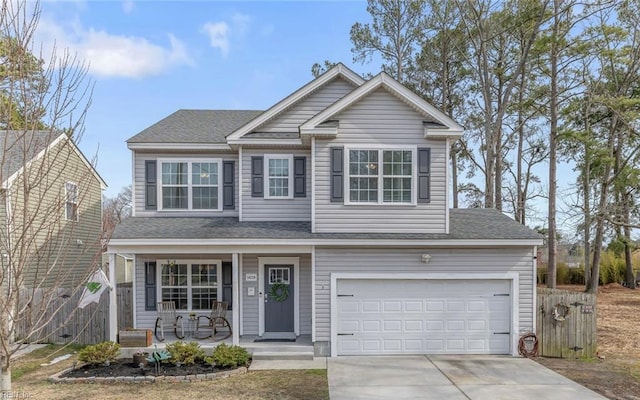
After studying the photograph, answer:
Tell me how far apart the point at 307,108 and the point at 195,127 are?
3.68 m

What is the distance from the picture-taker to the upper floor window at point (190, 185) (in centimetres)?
1267

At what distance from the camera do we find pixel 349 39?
932 inches

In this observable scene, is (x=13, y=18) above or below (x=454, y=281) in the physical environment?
above

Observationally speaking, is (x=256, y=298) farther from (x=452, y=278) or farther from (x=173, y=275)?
(x=452, y=278)

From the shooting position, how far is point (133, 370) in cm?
931

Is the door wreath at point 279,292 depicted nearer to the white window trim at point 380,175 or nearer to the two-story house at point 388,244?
the two-story house at point 388,244

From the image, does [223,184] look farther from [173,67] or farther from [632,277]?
[632,277]

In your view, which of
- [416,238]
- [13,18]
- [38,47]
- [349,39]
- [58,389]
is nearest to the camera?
[13,18]

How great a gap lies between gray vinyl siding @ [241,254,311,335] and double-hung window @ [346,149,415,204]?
253cm

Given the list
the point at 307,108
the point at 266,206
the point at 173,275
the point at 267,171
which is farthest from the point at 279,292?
the point at 307,108

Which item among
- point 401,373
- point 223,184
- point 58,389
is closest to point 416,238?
point 401,373

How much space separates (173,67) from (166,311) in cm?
707

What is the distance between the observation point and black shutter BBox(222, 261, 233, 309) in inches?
482

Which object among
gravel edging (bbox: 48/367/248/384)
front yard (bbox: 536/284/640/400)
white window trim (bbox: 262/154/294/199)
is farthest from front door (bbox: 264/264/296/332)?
front yard (bbox: 536/284/640/400)
